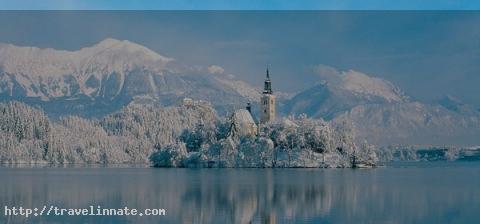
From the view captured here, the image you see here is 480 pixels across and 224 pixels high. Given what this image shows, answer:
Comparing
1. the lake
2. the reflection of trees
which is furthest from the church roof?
the lake

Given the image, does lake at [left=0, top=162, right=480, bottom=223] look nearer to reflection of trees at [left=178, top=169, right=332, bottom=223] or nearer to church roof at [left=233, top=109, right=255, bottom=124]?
reflection of trees at [left=178, top=169, right=332, bottom=223]

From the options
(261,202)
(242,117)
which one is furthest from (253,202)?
(242,117)

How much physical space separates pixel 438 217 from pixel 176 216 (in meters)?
20.3

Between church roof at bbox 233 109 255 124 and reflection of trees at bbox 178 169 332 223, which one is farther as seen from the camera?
church roof at bbox 233 109 255 124

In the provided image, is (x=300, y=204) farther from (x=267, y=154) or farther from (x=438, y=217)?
(x=267, y=154)

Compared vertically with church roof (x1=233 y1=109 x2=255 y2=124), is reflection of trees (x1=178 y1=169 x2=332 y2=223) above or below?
below

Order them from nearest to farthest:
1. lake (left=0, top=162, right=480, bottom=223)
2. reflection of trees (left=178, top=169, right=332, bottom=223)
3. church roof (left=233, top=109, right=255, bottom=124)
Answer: lake (left=0, top=162, right=480, bottom=223) < reflection of trees (left=178, top=169, right=332, bottom=223) < church roof (left=233, top=109, right=255, bottom=124)

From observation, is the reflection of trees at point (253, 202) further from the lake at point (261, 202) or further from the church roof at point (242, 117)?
the church roof at point (242, 117)

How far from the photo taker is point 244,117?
195 metres

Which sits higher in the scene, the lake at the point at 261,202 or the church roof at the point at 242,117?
the church roof at the point at 242,117

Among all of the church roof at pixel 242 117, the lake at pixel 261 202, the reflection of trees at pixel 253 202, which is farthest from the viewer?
the church roof at pixel 242 117

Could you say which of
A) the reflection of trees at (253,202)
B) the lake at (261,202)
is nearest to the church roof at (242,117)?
the reflection of trees at (253,202)

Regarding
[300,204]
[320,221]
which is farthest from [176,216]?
[300,204]

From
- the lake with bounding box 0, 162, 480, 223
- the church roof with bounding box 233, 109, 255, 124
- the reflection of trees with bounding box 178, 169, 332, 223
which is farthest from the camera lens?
the church roof with bounding box 233, 109, 255, 124
